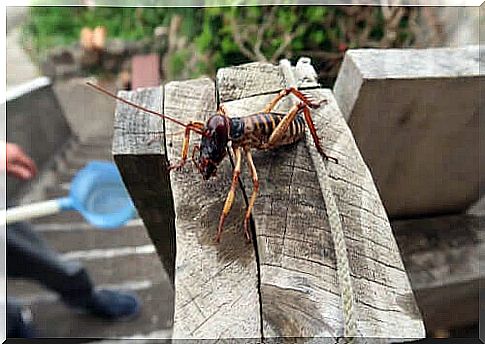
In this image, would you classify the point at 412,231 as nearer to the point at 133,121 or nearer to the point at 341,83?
the point at 341,83

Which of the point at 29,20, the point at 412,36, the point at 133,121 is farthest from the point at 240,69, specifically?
the point at 29,20

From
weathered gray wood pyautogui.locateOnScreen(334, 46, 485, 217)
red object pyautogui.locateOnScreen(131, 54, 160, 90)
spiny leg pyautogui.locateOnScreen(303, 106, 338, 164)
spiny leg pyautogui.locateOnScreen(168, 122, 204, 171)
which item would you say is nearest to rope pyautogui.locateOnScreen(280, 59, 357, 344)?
spiny leg pyautogui.locateOnScreen(303, 106, 338, 164)

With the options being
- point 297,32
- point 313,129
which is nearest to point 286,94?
point 313,129

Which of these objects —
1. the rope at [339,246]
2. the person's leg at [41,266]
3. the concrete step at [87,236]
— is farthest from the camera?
the concrete step at [87,236]

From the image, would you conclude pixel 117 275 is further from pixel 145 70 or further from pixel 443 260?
pixel 443 260

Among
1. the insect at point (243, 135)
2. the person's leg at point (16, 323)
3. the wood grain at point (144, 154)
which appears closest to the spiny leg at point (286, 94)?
the insect at point (243, 135)

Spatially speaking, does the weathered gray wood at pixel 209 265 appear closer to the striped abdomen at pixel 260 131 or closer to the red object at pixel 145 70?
the striped abdomen at pixel 260 131
